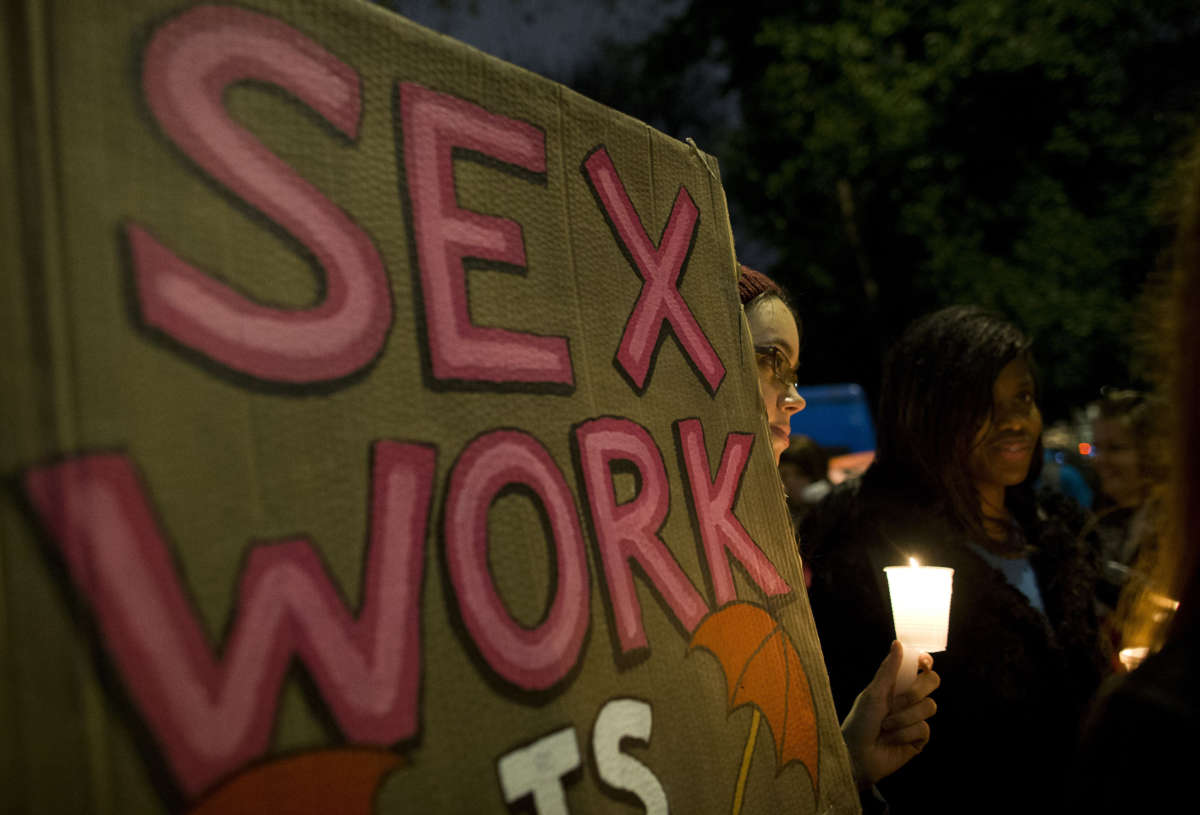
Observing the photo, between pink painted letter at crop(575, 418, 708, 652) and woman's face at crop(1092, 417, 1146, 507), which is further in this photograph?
woman's face at crop(1092, 417, 1146, 507)

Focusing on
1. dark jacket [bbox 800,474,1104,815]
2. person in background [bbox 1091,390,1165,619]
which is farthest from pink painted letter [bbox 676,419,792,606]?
person in background [bbox 1091,390,1165,619]

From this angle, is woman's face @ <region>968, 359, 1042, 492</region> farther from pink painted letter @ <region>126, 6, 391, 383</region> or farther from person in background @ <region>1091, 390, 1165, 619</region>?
pink painted letter @ <region>126, 6, 391, 383</region>

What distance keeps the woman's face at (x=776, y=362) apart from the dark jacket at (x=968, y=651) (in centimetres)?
63

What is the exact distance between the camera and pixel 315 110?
90cm

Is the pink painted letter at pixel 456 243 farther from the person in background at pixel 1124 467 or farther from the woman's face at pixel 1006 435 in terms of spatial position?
the person in background at pixel 1124 467

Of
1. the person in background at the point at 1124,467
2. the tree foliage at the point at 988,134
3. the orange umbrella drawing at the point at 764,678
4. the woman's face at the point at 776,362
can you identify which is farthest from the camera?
the tree foliage at the point at 988,134

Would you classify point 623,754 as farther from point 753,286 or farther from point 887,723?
point 753,286

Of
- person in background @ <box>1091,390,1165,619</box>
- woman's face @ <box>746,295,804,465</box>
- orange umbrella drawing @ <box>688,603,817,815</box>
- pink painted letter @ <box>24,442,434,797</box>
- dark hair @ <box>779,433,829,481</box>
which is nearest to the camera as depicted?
pink painted letter @ <box>24,442,434,797</box>

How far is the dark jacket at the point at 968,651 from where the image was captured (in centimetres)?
208

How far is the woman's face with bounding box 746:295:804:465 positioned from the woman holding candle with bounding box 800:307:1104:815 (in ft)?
2.14

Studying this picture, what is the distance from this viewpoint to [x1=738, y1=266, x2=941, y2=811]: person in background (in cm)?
166

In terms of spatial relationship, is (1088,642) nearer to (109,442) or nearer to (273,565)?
(273,565)

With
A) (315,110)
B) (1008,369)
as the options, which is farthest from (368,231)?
(1008,369)

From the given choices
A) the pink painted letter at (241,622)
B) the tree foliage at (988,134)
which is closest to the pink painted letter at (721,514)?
the pink painted letter at (241,622)
